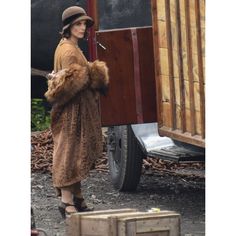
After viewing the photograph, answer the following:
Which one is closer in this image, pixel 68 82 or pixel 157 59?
pixel 68 82

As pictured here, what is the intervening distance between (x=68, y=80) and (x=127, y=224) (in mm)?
2286

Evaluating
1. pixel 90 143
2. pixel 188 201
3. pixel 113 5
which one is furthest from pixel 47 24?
pixel 90 143

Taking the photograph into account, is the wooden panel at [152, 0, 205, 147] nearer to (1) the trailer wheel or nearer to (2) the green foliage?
(1) the trailer wheel

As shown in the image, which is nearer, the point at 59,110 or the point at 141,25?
the point at 59,110

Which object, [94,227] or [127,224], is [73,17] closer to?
[94,227]

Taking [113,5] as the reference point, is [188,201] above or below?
below

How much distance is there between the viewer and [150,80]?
1155 cm

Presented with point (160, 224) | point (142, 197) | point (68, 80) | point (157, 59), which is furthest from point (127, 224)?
point (142, 197)

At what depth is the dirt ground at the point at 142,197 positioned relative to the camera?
1105 centimetres

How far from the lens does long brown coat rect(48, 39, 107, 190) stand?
10.7 meters

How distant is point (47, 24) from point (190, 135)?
5.87 m

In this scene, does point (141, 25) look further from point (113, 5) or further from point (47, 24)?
point (47, 24)

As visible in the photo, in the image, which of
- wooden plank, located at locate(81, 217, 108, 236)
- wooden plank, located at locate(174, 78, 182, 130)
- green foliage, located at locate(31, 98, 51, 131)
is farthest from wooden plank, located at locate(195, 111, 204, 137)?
green foliage, located at locate(31, 98, 51, 131)

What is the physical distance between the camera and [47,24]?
637 inches
